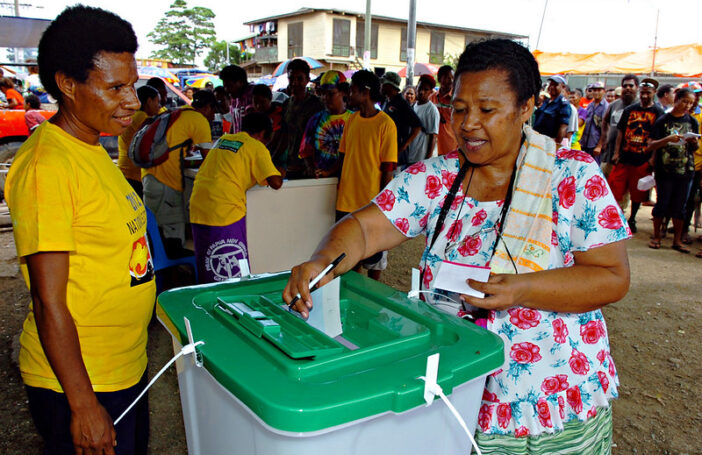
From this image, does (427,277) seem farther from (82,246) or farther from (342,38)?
(342,38)

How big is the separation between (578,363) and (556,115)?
568cm

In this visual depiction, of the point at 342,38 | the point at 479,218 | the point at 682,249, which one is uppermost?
the point at 342,38

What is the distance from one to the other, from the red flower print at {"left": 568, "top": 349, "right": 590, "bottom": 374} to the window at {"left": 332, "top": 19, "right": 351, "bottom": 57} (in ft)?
109

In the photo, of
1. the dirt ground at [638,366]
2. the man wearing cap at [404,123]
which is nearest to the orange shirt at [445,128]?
the man wearing cap at [404,123]

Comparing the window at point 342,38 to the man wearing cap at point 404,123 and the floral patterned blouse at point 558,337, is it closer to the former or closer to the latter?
the man wearing cap at point 404,123

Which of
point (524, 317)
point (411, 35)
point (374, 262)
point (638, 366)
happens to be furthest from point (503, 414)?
point (411, 35)

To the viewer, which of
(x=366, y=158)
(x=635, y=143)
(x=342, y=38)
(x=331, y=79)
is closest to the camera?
(x=366, y=158)

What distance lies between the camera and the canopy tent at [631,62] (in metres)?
13.9

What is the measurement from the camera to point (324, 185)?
13.4ft

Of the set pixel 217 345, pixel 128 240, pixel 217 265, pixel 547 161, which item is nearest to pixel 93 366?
pixel 128 240

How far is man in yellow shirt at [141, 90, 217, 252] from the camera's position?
409 centimetres

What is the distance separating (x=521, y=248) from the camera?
1.17m

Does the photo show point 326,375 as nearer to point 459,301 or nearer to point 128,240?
point 459,301

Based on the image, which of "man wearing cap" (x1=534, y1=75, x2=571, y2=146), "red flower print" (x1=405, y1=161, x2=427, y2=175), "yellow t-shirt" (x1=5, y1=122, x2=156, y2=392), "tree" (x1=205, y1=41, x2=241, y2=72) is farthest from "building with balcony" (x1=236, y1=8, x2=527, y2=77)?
"yellow t-shirt" (x1=5, y1=122, x2=156, y2=392)
